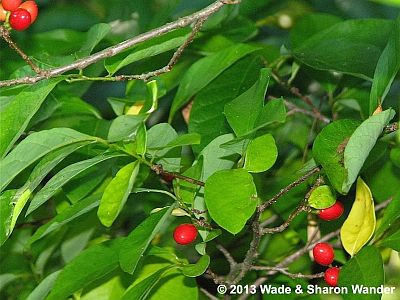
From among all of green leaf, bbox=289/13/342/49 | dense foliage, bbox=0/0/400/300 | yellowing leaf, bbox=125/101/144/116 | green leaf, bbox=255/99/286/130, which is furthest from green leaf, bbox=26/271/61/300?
green leaf, bbox=289/13/342/49

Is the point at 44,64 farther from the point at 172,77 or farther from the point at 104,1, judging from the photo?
the point at 104,1

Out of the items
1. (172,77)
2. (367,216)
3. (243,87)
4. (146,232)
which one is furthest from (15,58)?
(367,216)

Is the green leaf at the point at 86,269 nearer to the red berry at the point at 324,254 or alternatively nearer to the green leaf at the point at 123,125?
the green leaf at the point at 123,125

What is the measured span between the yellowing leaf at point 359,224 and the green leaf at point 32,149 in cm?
33

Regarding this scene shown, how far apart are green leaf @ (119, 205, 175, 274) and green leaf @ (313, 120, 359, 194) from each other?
0.56ft

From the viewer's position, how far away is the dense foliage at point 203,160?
2.45ft

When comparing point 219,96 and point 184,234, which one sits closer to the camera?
point 184,234

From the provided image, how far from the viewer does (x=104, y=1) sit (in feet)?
5.19

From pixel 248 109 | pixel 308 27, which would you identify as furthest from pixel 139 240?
pixel 308 27

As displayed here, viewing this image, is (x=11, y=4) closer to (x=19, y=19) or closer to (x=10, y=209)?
(x=19, y=19)

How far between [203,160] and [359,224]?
21cm

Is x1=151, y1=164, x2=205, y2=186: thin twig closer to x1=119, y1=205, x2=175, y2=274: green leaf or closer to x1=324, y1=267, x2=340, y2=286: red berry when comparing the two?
x1=119, y1=205, x2=175, y2=274: green leaf

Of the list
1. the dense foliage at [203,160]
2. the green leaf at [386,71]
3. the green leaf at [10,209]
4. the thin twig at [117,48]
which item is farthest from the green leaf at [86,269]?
the green leaf at [386,71]

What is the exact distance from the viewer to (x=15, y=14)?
2.83 ft
